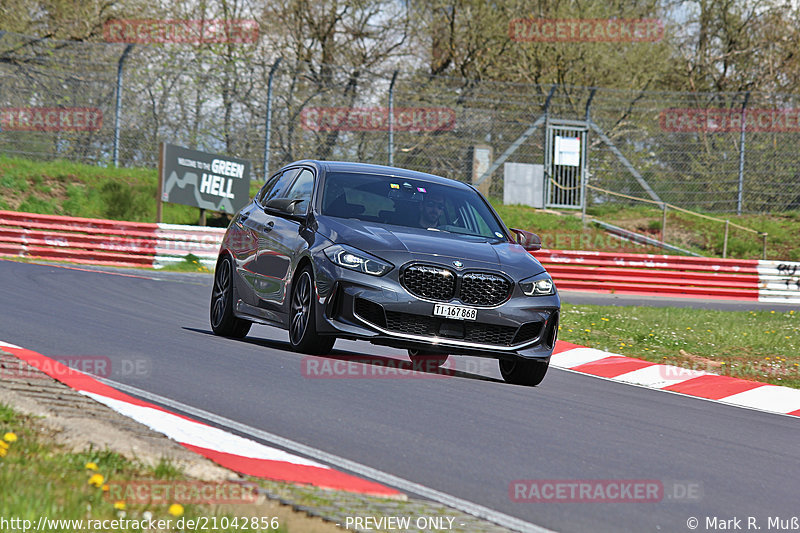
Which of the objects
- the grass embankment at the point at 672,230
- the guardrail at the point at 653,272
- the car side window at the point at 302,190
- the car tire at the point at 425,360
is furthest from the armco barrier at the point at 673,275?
the car side window at the point at 302,190

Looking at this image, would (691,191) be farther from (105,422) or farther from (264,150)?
(105,422)

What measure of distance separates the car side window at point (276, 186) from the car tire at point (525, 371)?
2.83 metres

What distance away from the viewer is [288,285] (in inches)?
374

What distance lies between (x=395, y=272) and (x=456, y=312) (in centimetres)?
55

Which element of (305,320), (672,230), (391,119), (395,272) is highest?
(391,119)

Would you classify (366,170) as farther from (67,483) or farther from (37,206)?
(37,206)

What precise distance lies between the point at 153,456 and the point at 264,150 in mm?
24412

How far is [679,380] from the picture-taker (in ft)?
37.2

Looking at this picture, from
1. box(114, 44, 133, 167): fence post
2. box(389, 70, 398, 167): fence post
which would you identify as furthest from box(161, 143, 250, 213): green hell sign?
box(389, 70, 398, 167): fence post

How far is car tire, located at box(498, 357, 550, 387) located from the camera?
9438 mm

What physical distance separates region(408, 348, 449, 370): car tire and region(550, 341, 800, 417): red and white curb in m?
1.64

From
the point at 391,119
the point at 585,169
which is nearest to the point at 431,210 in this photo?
the point at 391,119

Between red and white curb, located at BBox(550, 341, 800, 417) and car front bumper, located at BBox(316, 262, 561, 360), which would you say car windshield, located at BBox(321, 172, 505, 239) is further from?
red and white curb, located at BBox(550, 341, 800, 417)

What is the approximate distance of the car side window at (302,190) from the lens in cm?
991
